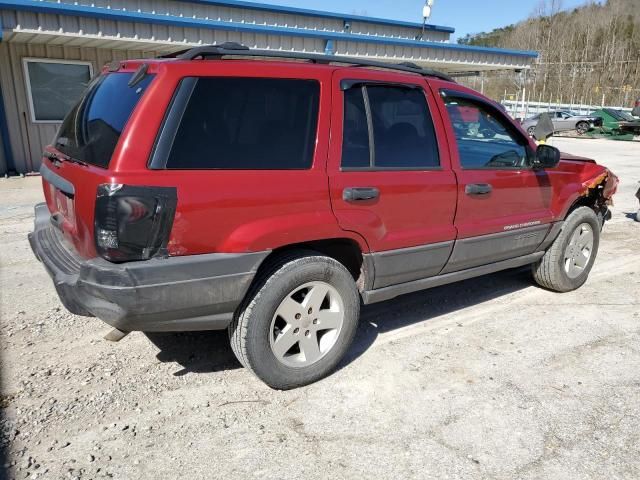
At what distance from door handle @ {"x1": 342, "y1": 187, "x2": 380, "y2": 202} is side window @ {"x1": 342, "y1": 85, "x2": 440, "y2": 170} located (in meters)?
0.15

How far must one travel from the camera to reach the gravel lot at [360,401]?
2.63 meters

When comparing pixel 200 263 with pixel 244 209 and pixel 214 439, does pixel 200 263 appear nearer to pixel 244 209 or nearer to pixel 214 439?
pixel 244 209

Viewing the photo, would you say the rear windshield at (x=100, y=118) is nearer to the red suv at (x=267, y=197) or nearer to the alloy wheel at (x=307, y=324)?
the red suv at (x=267, y=197)

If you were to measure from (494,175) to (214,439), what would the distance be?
2.71 metres

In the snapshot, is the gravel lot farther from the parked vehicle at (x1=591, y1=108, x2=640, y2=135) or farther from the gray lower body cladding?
the parked vehicle at (x1=591, y1=108, x2=640, y2=135)

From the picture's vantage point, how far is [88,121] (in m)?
3.15

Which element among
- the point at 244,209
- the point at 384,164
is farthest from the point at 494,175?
the point at 244,209

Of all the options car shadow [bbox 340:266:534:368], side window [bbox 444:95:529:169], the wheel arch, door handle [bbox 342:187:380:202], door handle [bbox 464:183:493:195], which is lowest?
car shadow [bbox 340:266:534:368]

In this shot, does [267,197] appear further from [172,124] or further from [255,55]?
[255,55]

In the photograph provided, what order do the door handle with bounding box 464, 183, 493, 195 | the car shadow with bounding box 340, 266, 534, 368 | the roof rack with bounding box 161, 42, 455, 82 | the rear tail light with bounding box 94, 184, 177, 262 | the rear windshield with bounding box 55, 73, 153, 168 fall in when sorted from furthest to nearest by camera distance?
1. the car shadow with bounding box 340, 266, 534, 368
2. the door handle with bounding box 464, 183, 493, 195
3. the roof rack with bounding box 161, 42, 455, 82
4. the rear windshield with bounding box 55, 73, 153, 168
5. the rear tail light with bounding box 94, 184, 177, 262

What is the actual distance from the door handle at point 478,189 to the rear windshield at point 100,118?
7.43 feet

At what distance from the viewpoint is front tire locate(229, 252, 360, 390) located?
3027 millimetres

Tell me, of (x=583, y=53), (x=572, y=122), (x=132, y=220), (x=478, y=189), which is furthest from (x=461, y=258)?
(x=583, y=53)

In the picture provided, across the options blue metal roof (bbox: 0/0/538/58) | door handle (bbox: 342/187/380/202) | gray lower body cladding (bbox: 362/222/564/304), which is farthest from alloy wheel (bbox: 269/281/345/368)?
blue metal roof (bbox: 0/0/538/58)
